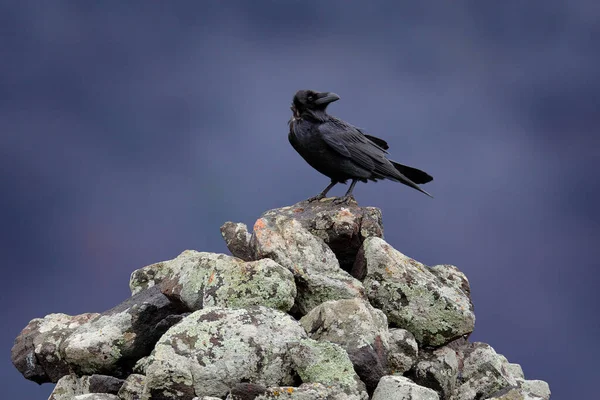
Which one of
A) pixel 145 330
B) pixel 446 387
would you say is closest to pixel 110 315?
pixel 145 330

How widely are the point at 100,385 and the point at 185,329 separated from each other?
1613mm

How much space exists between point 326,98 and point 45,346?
568 cm

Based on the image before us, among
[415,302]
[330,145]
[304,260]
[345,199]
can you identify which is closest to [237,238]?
[304,260]

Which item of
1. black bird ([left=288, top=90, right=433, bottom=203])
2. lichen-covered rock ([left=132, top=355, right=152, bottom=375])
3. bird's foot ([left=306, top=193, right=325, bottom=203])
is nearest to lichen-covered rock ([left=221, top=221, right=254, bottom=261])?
bird's foot ([left=306, top=193, right=325, bottom=203])

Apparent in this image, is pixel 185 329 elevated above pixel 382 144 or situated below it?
below

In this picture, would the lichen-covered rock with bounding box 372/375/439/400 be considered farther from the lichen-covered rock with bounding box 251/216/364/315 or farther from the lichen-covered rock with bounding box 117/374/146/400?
the lichen-covered rock with bounding box 117/374/146/400

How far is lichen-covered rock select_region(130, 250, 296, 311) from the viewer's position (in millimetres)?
9953

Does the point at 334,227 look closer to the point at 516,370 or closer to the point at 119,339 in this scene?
the point at 119,339

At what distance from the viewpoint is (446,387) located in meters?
10.5

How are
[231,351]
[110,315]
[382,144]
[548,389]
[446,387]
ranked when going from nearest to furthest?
[231,351], [446,387], [110,315], [548,389], [382,144]

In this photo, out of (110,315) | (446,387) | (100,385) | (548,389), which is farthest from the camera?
(548,389)

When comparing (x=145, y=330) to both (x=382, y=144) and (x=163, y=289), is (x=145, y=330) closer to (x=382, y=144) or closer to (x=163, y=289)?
(x=163, y=289)

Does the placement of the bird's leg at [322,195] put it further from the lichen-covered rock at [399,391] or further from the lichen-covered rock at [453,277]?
the lichen-covered rock at [399,391]

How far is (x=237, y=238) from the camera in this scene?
12156 millimetres
